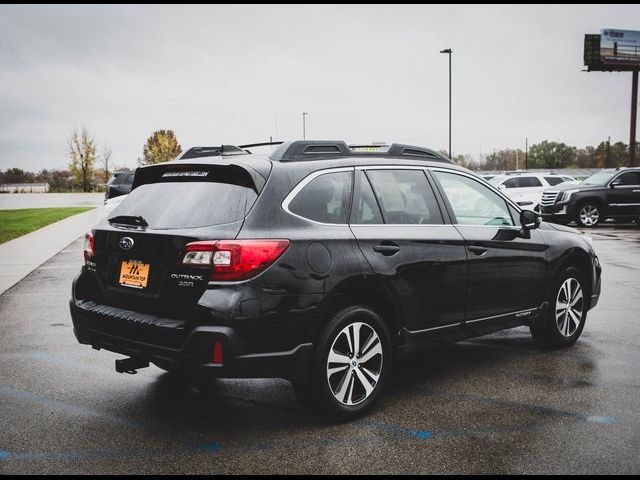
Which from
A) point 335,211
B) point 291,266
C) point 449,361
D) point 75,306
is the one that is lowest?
point 449,361

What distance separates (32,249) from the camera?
14.7m

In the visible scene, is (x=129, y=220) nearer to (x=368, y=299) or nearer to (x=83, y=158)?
(x=368, y=299)

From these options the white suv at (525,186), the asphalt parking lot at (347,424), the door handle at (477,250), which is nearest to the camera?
the asphalt parking lot at (347,424)

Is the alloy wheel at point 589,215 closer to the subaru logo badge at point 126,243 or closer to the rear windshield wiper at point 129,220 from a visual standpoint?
the rear windshield wiper at point 129,220

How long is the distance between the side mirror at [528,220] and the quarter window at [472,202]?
112 millimetres

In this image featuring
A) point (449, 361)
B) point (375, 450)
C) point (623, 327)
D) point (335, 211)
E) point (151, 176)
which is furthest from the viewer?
point (623, 327)

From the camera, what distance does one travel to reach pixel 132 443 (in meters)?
3.89

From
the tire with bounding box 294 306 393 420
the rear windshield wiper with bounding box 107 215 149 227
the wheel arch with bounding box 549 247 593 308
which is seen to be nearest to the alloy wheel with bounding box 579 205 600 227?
the wheel arch with bounding box 549 247 593 308

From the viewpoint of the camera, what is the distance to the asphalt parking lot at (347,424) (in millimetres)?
3611

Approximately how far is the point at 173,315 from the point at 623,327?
5145 millimetres

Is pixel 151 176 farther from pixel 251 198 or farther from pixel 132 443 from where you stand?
pixel 132 443

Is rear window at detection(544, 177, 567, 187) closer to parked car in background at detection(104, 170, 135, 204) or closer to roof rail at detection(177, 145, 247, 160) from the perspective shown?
parked car in background at detection(104, 170, 135, 204)

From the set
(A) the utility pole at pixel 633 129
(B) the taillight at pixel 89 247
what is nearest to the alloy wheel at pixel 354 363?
(B) the taillight at pixel 89 247

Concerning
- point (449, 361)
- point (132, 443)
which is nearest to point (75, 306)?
point (132, 443)
